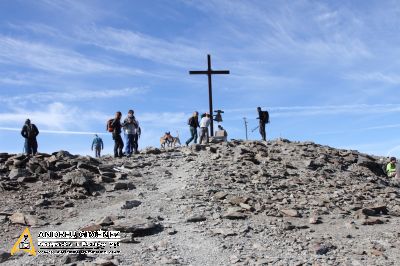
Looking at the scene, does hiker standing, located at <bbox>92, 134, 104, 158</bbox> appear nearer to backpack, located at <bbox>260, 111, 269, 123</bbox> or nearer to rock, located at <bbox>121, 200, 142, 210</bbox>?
backpack, located at <bbox>260, 111, 269, 123</bbox>

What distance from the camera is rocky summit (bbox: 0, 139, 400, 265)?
11000mm

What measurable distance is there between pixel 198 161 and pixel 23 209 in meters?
8.00

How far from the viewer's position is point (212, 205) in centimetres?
1434

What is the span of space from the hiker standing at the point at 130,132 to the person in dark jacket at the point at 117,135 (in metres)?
0.29

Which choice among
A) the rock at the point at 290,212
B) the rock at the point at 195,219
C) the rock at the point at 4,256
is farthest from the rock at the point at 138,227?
the rock at the point at 290,212

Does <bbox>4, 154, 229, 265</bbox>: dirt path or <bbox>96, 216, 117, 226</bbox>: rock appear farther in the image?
<bbox>96, 216, 117, 226</bbox>: rock

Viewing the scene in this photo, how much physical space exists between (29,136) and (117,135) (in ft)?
14.0

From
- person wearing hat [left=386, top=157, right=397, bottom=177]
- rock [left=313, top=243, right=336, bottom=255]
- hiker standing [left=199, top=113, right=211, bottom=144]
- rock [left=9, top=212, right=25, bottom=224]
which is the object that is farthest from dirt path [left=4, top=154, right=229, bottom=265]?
person wearing hat [left=386, top=157, right=397, bottom=177]

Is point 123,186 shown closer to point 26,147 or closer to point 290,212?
point 290,212

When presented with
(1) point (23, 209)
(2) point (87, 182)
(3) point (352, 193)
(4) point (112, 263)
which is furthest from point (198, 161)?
(4) point (112, 263)

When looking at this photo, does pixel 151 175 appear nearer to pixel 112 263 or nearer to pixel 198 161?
pixel 198 161

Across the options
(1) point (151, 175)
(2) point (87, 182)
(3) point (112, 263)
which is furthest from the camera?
(1) point (151, 175)

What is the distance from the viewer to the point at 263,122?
25.3 meters

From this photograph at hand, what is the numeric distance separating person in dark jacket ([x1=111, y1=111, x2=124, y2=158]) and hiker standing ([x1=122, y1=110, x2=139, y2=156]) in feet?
0.95
